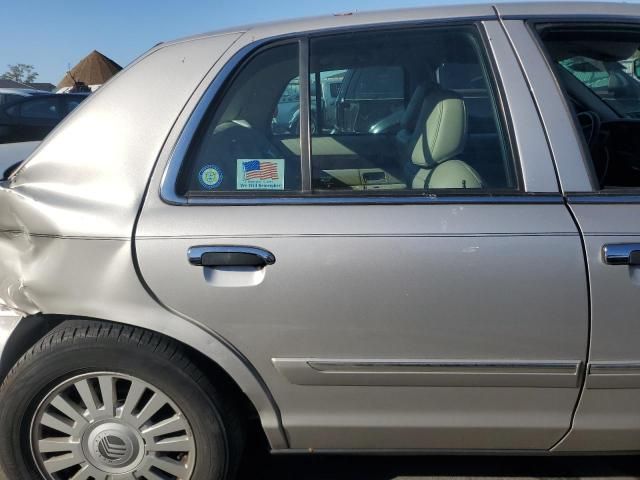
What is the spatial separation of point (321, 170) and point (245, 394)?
2.47 feet

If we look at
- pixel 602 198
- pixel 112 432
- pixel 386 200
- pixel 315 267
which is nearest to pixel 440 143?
pixel 386 200

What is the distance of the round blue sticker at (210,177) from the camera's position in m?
1.96

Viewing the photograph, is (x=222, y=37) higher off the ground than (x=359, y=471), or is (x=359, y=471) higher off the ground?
(x=222, y=37)

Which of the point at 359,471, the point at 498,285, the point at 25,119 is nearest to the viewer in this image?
the point at 498,285

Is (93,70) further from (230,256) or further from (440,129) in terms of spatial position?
(230,256)

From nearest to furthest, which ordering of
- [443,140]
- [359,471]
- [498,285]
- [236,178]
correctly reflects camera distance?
[498,285], [236,178], [443,140], [359,471]

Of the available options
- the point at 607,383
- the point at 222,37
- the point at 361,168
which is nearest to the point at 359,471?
the point at 607,383

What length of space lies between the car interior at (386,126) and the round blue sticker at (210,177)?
1 cm

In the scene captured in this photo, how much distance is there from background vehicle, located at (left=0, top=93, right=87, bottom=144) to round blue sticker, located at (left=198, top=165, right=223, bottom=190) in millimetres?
7125

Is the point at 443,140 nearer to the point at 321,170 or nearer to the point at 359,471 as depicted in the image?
the point at 321,170

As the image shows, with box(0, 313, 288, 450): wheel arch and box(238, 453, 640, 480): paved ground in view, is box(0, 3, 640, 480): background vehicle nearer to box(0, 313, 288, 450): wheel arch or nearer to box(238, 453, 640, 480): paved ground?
box(0, 313, 288, 450): wheel arch

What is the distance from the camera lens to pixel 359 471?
2.46 meters

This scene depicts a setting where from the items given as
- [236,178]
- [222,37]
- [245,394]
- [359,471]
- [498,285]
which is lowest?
[359,471]

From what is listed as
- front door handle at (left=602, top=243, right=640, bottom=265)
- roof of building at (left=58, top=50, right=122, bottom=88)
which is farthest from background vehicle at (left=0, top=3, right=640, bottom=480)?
roof of building at (left=58, top=50, right=122, bottom=88)
